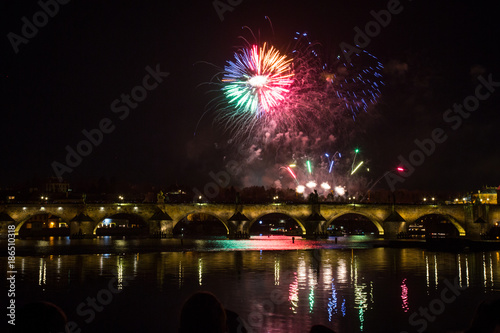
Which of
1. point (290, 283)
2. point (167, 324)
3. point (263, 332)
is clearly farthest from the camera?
point (290, 283)

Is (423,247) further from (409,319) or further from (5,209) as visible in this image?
(5,209)

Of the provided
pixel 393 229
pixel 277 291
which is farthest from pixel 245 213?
pixel 277 291

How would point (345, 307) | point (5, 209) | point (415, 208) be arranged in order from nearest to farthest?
1. point (345, 307)
2. point (5, 209)
3. point (415, 208)

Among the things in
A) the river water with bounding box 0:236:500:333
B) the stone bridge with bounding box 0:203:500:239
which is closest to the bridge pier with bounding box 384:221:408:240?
the stone bridge with bounding box 0:203:500:239

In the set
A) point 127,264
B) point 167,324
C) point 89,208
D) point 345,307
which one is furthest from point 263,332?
point 89,208

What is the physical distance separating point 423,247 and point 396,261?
76.1ft

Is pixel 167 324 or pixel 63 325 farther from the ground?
pixel 63 325

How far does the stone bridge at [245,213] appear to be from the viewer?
8238 centimetres

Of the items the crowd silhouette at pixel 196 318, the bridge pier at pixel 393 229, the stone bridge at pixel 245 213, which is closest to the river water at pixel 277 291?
the crowd silhouette at pixel 196 318

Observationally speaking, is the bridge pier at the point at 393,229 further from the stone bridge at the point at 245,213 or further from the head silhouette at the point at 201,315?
the head silhouette at the point at 201,315

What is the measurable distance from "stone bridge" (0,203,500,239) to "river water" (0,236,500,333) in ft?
138

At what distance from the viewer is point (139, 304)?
21.6 m

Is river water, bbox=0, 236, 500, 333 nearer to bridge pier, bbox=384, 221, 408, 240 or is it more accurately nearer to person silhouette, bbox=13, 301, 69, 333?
person silhouette, bbox=13, 301, 69, 333

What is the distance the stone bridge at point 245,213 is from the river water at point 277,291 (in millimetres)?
42120
